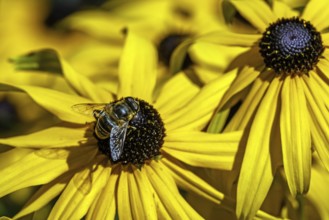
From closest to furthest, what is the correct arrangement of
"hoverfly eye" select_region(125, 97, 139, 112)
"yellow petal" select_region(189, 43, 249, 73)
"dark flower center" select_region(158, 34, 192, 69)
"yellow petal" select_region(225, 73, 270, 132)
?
"hoverfly eye" select_region(125, 97, 139, 112) → "yellow petal" select_region(225, 73, 270, 132) → "yellow petal" select_region(189, 43, 249, 73) → "dark flower center" select_region(158, 34, 192, 69)

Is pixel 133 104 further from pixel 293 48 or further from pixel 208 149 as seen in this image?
pixel 293 48

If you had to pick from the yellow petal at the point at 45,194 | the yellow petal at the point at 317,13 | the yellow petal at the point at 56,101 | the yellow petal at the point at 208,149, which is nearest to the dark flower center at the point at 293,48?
the yellow petal at the point at 317,13

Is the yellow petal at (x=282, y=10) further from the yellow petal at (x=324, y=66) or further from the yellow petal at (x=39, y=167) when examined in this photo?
the yellow petal at (x=39, y=167)

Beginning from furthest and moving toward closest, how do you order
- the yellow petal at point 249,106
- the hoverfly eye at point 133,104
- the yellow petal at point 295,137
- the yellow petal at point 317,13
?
the yellow petal at point 317,13 < the yellow petal at point 249,106 < the hoverfly eye at point 133,104 < the yellow petal at point 295,137

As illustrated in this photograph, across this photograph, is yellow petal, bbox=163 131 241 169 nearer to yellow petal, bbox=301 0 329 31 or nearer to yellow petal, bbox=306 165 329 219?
yellow petal, bbox=306 165 329 219

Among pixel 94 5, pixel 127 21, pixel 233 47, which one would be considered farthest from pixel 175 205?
pixel 94 5

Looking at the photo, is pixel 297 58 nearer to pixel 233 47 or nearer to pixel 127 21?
pixel 233 47

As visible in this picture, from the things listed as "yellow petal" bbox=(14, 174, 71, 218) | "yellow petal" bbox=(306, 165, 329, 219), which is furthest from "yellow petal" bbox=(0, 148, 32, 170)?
"yellow petal" bbox=(306, 165, 329, 219)
